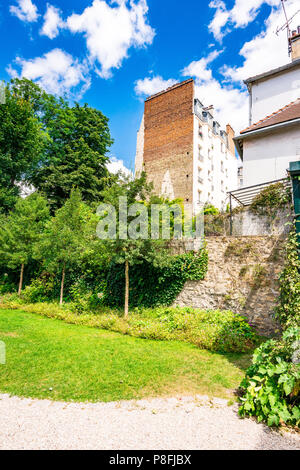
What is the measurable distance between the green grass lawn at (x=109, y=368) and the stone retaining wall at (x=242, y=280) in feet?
7.01

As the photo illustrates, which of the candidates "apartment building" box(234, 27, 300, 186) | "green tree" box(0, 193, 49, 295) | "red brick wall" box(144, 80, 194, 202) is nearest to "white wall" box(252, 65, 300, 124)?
"apartment building" box(234, 27, 300, 186)

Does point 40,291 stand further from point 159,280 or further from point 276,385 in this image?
point 276,385

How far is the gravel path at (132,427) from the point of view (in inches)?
118

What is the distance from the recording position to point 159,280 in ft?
31.6

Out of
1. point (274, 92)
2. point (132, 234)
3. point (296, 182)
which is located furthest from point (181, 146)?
point (296, 182)

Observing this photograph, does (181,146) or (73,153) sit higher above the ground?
(181,146)

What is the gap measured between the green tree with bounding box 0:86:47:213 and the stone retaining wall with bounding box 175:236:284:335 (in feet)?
58.0

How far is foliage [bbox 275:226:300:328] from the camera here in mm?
5108

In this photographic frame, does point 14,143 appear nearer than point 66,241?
No

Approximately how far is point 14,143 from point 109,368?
70.7 feet

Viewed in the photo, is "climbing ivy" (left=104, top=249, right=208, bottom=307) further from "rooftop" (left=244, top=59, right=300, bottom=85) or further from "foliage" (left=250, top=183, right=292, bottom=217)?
"rooftop" (left=244, top=59, right=300, bottom=85)

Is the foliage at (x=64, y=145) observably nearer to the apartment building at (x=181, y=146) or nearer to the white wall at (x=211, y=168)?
the apartment building at (x=181, y=146)

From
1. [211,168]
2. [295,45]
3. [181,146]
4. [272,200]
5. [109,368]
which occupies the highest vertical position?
[295,45]

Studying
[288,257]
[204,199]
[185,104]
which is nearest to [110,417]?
[288,257]
